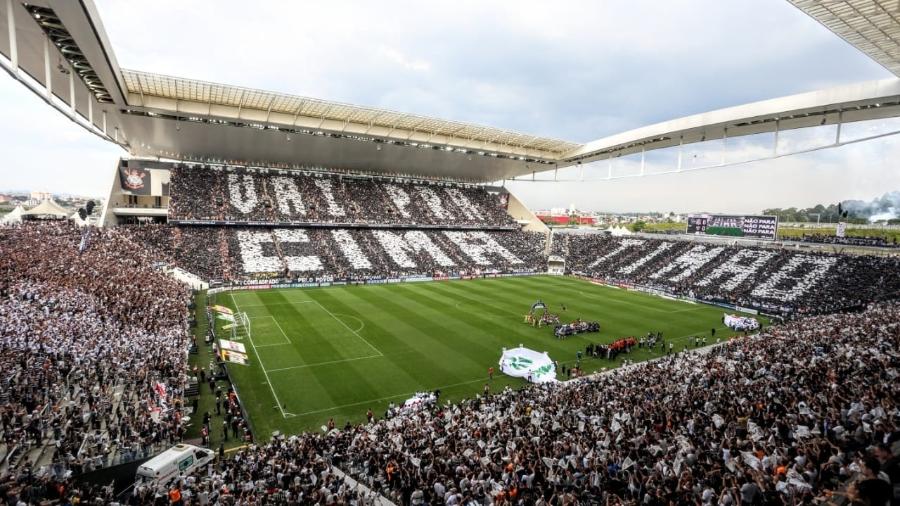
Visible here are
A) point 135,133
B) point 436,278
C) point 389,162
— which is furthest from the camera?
point 389,162

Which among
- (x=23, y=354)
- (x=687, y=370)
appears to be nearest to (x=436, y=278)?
(x=687, y=370)

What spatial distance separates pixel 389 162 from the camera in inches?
2574

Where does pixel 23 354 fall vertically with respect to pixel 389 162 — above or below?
below

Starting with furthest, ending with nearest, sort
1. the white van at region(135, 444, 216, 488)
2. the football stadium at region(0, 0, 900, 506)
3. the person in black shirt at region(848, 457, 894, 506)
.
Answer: the white van at region(135, 444, 216, 488), the football stadium at region(0, 0, 900, 506), the person in black shirt at region(848, 457, 894, 506)

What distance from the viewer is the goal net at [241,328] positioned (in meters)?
26.5

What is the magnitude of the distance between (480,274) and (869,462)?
4786cm

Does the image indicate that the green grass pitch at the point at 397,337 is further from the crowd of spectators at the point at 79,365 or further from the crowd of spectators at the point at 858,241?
the crowd of spectators at the point at 858,241

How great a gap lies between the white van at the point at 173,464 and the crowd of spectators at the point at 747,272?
41.2 m

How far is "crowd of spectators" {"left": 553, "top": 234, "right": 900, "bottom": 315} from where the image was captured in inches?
1506

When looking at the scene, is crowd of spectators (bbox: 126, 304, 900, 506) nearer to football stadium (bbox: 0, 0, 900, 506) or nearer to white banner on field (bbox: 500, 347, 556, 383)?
football stadium (bbox: 0, 0, 900, 506)

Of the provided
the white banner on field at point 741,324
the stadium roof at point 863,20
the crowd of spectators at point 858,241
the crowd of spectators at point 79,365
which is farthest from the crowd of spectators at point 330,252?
the stadium roof at point 863,20

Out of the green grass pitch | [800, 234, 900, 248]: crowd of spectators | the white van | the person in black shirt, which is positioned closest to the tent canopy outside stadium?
the green grass pitch

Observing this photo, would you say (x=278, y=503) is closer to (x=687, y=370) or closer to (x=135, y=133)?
(x=687, y=370)

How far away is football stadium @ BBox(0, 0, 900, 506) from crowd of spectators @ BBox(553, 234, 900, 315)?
1.19ft
